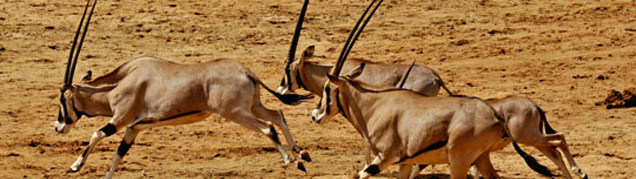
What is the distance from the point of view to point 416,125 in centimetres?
1212

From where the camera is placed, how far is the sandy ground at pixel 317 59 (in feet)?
53.8

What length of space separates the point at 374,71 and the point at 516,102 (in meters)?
2.13

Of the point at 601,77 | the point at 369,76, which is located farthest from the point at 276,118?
the point at 601,77

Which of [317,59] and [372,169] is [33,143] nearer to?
[317,59]

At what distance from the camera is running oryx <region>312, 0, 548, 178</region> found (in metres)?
11.7

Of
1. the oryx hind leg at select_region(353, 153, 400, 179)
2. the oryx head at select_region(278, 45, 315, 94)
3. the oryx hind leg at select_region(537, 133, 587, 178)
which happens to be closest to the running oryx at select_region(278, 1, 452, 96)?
the oryx head at select_region(278, 45, 315, 94)

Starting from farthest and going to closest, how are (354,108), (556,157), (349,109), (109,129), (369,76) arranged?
(369,76), (556,157), (109,129), (349,109), (354,108)

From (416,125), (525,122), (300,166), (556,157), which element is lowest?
(300,166)

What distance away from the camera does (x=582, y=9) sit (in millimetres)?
24734

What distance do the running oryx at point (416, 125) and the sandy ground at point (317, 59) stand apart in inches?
100

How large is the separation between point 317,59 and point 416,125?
499cm

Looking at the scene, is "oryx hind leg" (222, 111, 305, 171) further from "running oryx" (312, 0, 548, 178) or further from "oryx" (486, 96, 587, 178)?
"oryx" (486, 96, 587, 178)

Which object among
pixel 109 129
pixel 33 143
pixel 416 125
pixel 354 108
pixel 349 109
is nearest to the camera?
pixel 416 125

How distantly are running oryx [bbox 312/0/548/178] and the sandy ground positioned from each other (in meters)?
2.54
